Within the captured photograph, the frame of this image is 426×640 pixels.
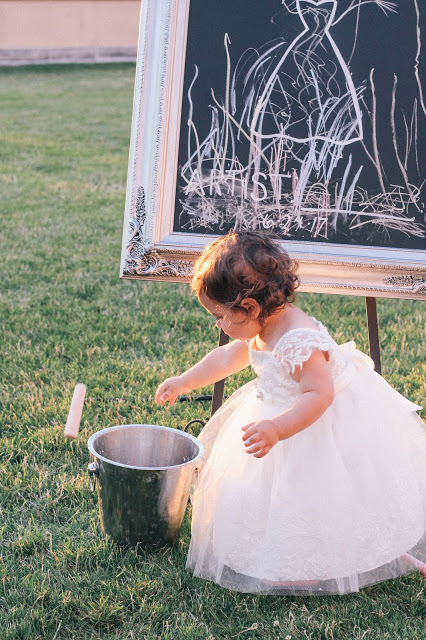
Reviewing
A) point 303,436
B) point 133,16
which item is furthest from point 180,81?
point 133,16

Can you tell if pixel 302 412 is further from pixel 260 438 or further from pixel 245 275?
pixel 245 275

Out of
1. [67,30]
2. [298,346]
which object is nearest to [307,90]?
[298,346]

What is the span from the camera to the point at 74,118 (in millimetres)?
10273

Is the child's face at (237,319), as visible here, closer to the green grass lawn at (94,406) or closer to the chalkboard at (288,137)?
the chalkboard at (288,137)

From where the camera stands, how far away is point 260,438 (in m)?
1.97

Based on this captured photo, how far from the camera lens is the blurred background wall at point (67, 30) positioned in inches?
600

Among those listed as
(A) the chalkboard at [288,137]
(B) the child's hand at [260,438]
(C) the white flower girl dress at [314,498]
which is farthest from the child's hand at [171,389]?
(B) the child's hand at [260,438]

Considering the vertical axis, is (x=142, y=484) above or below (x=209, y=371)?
below

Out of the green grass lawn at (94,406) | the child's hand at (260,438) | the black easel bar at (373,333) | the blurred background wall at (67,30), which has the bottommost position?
the green grass lawn at (94,406)

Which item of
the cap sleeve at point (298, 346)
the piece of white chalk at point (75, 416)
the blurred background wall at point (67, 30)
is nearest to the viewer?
the cap sleeve at point (298, 346)

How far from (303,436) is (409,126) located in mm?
1112

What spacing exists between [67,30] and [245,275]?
594 inches

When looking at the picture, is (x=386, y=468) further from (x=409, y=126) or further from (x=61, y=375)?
(x=61, y=375)

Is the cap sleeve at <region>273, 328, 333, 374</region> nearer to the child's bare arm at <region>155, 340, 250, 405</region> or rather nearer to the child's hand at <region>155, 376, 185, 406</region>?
the child's bare arm at <region>155, 340, 250, 405</region>
